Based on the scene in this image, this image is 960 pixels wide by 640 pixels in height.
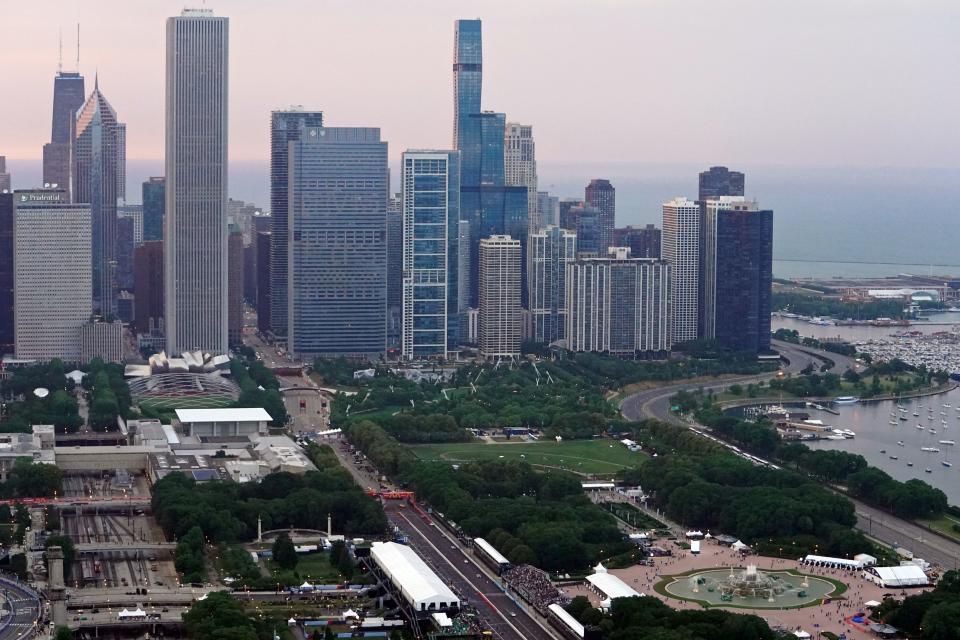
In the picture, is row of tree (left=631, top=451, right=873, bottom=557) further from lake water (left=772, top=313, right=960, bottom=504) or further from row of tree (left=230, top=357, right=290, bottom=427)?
row of tree (left=230, top=357, right=290, bottom=427)

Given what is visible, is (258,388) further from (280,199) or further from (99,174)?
(99,174)

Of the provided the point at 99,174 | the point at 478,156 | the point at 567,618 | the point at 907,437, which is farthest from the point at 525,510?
the point at 99,174

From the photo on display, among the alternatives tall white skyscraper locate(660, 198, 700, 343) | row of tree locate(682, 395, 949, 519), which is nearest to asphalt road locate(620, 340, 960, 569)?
row of tree locate(682, 395, 949, 519)

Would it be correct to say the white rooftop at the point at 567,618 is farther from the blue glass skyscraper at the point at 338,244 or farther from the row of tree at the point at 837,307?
the row of tree at the point at 837,307

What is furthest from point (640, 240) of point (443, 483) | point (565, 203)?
point (443, 483)

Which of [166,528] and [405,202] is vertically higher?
[405,202]

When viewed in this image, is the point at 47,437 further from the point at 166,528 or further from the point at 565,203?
the point at 565,203

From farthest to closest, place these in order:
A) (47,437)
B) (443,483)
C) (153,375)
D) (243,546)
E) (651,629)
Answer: (153,375) → (47,437) → (443,483) → (243,546) → (651,629)
